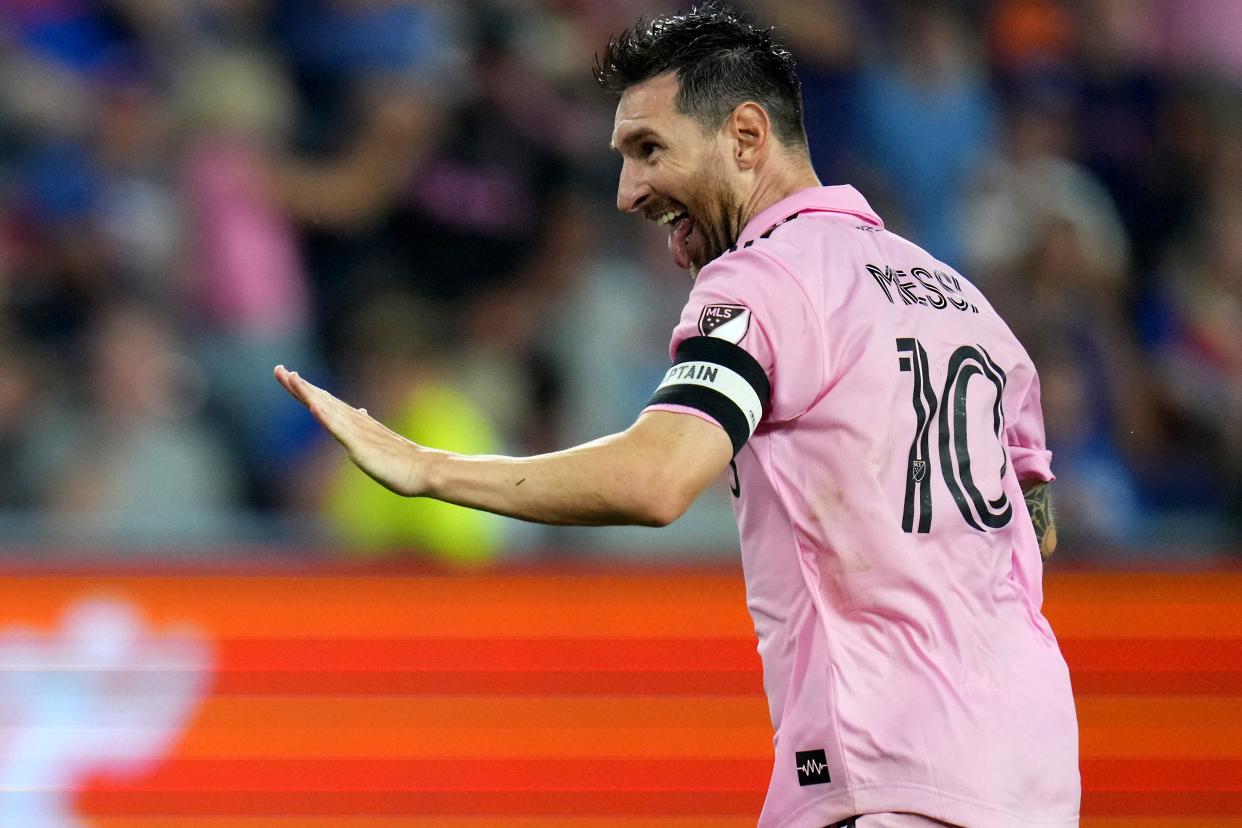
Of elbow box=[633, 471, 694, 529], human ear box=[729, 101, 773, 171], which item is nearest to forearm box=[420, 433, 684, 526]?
elbow box=[633, 471, 694, 529]

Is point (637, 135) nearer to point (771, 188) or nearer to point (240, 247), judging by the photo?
point (771, 188)

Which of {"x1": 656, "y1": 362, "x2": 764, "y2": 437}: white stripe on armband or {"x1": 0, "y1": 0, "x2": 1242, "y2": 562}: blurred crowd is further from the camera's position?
{"x1": 0, "y1": 0, "x2": 1242, "y2": 562}: blurred crowd

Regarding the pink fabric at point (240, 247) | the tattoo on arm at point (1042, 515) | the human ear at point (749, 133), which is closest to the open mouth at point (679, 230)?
the human ear at point (749, 133)

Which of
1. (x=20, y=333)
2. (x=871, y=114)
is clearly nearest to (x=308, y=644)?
(x=20, y=333)

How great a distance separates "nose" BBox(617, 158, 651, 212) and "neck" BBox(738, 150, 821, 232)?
16 cm

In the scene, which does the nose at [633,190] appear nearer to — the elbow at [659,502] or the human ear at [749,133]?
the human ear at [749,133]

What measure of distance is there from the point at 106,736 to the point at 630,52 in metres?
2.78

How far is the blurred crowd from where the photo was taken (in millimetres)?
5285

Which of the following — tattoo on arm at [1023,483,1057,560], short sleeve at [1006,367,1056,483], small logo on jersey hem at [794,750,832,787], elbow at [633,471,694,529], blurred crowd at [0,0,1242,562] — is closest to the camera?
elbow at [633,471,694,529]

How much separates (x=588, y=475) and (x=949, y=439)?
0.62m

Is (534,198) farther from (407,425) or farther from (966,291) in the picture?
(966,291)

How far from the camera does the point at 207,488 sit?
17.3 feet

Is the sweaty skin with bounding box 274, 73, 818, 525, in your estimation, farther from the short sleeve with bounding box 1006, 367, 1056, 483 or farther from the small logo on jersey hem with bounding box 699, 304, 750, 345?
the short sleeve with bounding box 1006, 367, 1056, 483

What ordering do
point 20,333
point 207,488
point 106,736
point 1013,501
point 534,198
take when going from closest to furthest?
point 1013,501
point 106,736
point 207,488
point 20,333
point 534,198
